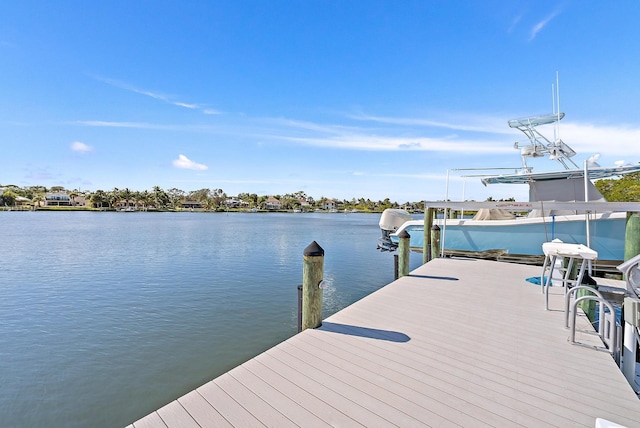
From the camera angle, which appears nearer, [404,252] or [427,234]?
[404,252]

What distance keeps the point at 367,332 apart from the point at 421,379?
123 cm

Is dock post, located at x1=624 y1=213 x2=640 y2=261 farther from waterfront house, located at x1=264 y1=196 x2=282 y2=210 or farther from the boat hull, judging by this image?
waterfront house, located at x1=264 y1=196 x2=282 y2=210

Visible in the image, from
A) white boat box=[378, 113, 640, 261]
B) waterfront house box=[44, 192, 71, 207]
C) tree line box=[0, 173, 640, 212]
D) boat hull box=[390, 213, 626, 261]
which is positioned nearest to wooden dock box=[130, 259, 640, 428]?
white boat box=[378, 113, 640, 261]

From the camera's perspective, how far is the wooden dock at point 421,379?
2.46m

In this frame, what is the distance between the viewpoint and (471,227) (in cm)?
1388

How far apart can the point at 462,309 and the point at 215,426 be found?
14.1ft

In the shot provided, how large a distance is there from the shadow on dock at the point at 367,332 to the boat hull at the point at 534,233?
7066 millimetres

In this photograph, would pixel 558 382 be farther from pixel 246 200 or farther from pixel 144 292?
pixel 246 200

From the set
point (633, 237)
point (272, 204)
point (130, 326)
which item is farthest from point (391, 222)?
point (272, 204)

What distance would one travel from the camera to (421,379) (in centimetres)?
301

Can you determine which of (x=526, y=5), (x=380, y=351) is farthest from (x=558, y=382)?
(x=526, y=5)

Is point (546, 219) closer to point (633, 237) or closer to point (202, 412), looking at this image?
point (633, 237)

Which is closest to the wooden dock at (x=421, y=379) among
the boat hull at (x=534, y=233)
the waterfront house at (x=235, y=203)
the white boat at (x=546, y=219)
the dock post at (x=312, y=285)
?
the dock post at (x=312, y=285)

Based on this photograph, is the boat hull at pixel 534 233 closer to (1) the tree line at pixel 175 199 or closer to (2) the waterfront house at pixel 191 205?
(1) the tree line at pixel 175 199
